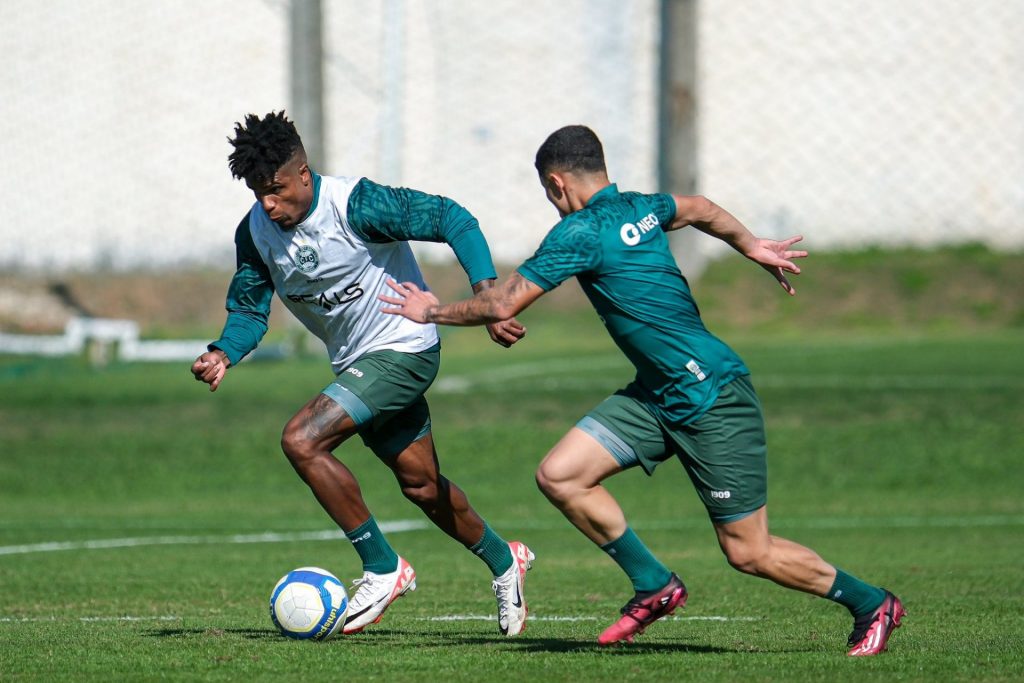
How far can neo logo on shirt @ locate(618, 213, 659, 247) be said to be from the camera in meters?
6.64

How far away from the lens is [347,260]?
301 inches

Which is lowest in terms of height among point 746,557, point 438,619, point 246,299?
point 438,619

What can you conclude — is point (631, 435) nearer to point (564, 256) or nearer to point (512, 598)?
point (564, 256)

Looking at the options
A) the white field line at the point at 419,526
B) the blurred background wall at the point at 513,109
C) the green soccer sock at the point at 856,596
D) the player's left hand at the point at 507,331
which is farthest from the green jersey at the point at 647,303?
the blurred background wall at the point at 513,109

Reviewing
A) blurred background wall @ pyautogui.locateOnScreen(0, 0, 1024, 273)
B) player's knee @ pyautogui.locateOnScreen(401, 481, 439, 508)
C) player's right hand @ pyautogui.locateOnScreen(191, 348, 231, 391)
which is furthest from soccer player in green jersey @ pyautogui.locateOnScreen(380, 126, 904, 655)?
blurred background wall @ pyautogui.locateOnScreen(0, 0, 1024, 273)

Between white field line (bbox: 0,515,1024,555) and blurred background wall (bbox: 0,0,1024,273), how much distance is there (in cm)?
751

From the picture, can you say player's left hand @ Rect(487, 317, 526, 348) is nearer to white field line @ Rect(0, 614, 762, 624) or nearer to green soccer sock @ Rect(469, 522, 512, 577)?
green soccer sock @ Rect(469, 522, 512, 577)

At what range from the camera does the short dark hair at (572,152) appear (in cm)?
672

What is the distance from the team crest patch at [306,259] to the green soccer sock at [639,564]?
198 centimetres

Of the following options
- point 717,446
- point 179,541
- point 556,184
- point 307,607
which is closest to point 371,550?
point 307,607

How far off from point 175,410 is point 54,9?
8094 mm

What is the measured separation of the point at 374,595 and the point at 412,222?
1.78 m

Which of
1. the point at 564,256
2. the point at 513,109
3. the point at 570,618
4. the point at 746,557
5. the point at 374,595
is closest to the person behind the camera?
the point at 564,256

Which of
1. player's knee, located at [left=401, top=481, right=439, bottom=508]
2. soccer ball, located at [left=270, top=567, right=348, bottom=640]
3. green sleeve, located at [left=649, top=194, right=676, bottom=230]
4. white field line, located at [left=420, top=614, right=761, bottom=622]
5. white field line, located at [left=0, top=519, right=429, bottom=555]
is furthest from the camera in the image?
white field line, located at [left=0, top=519, right=429, bottom=555]
